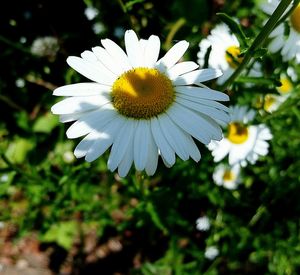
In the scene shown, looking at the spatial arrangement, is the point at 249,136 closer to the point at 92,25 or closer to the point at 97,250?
the point at 92,25

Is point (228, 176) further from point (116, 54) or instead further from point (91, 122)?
point (91, 122)

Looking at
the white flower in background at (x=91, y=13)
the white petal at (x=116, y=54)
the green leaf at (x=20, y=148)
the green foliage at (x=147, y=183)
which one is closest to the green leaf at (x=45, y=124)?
the green foliage at (x=147, y=183)

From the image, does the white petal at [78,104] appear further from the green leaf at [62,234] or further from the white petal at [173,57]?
the green leaf at [62,234]

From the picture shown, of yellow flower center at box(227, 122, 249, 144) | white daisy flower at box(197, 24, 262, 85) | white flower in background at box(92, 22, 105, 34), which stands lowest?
yellow flower center at box(227, 122, 249, 144)

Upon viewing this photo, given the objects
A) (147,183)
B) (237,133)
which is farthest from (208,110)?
(237,133)

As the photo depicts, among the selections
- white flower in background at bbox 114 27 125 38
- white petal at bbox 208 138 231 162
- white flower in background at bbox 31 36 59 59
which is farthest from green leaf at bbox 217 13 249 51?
white flower in background at bbox 31 36 59 59

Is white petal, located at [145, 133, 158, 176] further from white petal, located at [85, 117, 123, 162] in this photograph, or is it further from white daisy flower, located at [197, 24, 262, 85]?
white daisy flower, located at [197, 24, 262, 85]
